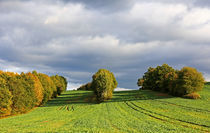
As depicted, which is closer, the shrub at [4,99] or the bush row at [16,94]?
the shrub at [4,99]

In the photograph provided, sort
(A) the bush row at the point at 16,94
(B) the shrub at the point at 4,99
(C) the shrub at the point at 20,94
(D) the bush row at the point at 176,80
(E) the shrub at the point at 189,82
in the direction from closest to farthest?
(B) the shrub at the point at 4,99, (A) the bush row at the point at 16,94, (C) the shrub at the point at 20,94, (E) the shrub at the point at 189,82, (D) the bush row at the point at 176,80

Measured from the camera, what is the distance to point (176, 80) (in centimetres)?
7594

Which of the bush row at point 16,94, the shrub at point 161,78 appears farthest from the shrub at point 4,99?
the shrub at point 161,78

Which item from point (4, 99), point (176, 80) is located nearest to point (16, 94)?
point (4, 99)

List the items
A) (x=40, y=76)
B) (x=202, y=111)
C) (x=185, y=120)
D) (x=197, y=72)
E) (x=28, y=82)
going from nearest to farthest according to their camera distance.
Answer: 1. (x=185, y=120)
2. (x=202, y=111)
3. (x=28, y=82)
4. (x=197, y=72)
5. (x=40, y=76)

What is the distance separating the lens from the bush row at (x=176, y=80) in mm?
70144

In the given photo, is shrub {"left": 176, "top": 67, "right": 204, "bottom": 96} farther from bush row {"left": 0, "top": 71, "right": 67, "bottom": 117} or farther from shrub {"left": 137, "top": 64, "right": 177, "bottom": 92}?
bush row {"left": 0, "top": 71, "right": 67, "bottom": 117}

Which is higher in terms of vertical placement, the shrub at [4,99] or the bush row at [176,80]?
the bush row at [176,80]

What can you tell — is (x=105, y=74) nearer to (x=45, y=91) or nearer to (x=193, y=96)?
(x=45, y=91)

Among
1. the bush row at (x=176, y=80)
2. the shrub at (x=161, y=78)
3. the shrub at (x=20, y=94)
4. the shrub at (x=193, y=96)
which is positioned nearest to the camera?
Result: the shrub at (x=20, y=94)

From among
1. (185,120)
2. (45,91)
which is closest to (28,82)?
(45,91)

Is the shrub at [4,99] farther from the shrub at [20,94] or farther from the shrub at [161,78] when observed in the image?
the shrub at [161,78]

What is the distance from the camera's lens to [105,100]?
244ft

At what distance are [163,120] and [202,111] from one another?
16671 millimetres
